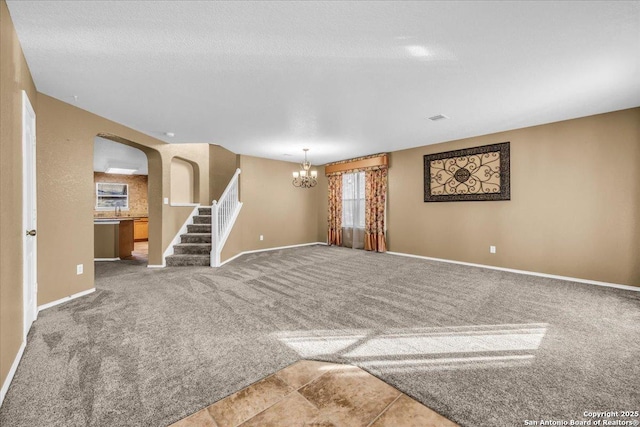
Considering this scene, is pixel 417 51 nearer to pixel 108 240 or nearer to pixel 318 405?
pixel 318 405

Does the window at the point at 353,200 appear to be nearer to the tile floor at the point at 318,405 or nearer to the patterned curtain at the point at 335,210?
the patterned curtain at the point at 335,210

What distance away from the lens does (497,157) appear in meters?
4.81

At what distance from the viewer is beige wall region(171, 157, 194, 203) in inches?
239

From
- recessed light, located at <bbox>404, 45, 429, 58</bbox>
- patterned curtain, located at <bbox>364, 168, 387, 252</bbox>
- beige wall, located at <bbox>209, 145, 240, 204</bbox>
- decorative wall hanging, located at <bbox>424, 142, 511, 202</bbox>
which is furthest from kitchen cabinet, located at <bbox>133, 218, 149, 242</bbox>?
recessed light, located at <bbox>404, 45, 429, 58</bbox>

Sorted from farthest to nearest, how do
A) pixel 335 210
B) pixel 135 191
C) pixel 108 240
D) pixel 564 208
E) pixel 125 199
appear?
1. pixel 135 191
2. pixel 125 199
3. pixel 335 210
4. pixel 108 240
5. pixel 564 208

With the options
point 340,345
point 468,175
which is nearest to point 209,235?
point 340,345

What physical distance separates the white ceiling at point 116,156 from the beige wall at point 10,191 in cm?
396

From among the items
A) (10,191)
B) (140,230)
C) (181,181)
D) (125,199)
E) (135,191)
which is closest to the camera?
(10,191)

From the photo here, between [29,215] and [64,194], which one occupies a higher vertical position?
[64,194]

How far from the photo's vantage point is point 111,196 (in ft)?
30.0

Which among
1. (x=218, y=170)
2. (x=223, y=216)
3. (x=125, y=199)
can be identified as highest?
(x=218, y=170)

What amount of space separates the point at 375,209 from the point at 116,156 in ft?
22.0

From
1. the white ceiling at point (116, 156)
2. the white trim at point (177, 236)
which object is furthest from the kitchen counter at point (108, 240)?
the white ceiling at point (116, 156)

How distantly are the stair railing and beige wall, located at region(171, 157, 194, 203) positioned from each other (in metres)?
1.16
